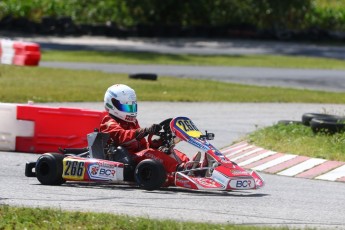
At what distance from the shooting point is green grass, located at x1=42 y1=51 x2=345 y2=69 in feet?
82.9

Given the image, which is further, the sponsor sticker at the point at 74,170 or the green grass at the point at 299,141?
the green grass at the point at 299,141

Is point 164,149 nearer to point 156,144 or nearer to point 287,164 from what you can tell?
point 156,144

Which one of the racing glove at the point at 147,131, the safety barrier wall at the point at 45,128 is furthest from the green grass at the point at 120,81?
the racing glove at the point at 147,131

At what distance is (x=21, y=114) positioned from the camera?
11.9 m

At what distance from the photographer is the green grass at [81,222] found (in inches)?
261

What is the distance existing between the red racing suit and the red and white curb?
5.22ft

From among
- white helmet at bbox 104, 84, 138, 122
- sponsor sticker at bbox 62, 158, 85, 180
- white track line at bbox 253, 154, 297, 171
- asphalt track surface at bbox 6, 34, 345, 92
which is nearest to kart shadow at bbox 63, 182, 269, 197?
sponsor sticker at bbox 62, 158, 85, 180

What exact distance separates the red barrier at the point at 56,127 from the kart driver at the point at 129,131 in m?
2.22

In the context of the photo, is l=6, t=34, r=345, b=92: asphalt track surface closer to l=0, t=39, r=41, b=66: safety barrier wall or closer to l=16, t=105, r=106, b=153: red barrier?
l=0, t=39, r=41, b=66: safety barrier wall

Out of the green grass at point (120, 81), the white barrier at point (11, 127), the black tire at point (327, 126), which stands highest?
the black tire at point (327, 126)

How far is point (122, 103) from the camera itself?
929 centimetres

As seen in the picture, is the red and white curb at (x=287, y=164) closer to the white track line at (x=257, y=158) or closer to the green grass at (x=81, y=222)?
the white track line at (x=257, y=158)

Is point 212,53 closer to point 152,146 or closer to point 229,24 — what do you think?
point 229,24

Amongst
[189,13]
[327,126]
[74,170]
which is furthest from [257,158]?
[189,13]
